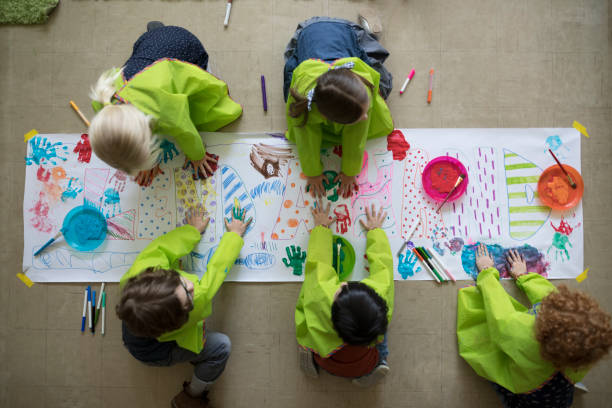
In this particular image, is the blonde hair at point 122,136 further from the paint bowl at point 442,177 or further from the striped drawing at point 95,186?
the paint bowl at point 442,177

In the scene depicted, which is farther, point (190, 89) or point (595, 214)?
point (595, 214)

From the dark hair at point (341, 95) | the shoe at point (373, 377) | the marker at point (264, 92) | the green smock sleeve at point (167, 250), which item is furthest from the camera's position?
the marker at point (264, 92)

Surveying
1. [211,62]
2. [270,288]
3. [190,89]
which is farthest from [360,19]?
[270,288]

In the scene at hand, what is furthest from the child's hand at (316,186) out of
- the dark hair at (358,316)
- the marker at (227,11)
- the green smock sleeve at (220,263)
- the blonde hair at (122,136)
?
the marker at (227,11)

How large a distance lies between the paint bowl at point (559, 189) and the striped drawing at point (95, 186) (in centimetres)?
164

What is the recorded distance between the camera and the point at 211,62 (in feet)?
4.62

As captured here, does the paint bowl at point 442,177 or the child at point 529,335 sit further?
the paint bowl at point 442,177

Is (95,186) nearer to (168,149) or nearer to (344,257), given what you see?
(168,149)

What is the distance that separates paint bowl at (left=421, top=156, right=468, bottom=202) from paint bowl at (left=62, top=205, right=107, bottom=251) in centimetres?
122

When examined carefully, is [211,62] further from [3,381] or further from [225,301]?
[3,381]

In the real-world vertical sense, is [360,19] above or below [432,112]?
above

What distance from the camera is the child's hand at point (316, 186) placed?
1.34 meters

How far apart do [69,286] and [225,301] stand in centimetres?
60

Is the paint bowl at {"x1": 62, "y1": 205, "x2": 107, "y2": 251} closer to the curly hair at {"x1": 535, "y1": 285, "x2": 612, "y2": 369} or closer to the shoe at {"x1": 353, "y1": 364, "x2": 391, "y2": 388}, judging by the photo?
the shoe at {"x1": 353, "y1": 364, "x2": 391, "y2": 388}
